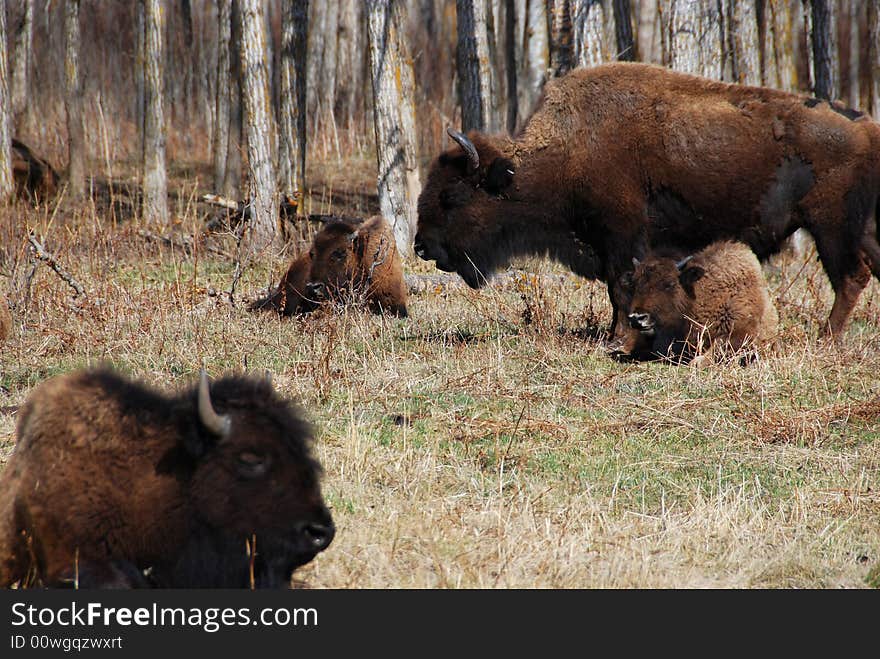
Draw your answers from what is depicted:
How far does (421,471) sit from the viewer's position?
18.9ft

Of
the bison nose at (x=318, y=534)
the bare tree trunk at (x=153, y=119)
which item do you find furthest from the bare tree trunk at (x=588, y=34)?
the bison nose at (x=318, y=534)

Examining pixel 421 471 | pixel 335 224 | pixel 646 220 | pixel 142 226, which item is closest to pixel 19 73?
pixel 142 226

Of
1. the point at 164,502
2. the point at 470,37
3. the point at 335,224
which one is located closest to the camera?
the point at 164,502

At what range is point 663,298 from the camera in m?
9.13

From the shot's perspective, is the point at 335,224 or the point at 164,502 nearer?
the point at 164,502

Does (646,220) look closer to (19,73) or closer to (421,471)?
(421,471)

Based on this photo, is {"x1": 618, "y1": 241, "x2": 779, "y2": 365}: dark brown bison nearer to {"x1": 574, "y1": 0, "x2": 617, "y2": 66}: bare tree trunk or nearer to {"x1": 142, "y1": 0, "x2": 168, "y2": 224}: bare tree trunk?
{"x1": 574, "y1": 0, "x2": 617, "y2": 66}: bare tree trunk

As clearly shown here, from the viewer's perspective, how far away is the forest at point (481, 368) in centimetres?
496

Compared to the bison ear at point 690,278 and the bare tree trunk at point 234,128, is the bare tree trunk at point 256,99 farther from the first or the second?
the bison ear at point 690,278

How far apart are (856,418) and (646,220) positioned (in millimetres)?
2902

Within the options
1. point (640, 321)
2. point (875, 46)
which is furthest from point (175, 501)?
point (875, 46)

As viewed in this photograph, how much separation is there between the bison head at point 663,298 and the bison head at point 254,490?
18.8ft

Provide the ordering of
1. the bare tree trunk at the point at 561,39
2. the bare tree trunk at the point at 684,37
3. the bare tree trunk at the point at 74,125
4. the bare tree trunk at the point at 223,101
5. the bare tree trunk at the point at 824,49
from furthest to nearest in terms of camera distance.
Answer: the bare tree trunk at the point at 223,101 < the bare tree trunk at the point at 74,125 < the bare tree trunk at the point at 824,49 < the bare tree trunk at the point at 561,39 < the bare tree trunk at the point at 684,37

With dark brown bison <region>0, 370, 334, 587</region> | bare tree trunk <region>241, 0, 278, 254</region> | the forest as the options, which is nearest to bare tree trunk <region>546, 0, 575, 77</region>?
the forest
